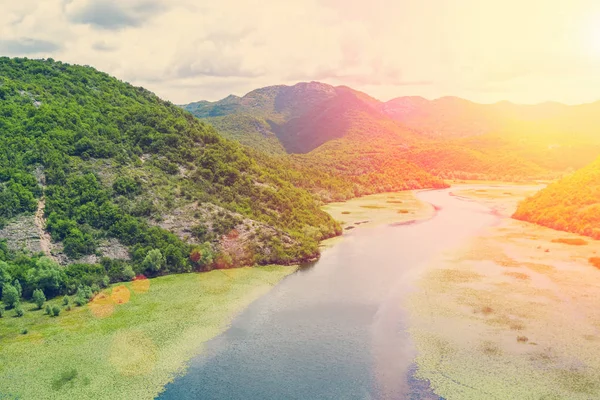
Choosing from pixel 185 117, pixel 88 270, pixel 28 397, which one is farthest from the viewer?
pixel 185 117

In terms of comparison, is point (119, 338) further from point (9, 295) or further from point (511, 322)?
point (511, 322)

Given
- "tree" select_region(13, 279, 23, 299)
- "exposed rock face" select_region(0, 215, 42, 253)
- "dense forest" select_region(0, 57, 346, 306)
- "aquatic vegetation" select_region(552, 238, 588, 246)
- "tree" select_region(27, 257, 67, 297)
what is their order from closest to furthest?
"tree" select_region(13, 279, 23, 299)
"tree" select_region(27, 257, 67, 297)
"exposed rock face" select_region(0, 215, 42, 253)
"dense forest" select_region(0, 57, 346, 306)
"aquatic vegetation" select_region(552, 238, 588, 246)

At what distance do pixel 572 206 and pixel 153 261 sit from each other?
91.1m

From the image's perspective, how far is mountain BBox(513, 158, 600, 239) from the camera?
9062 centimetres

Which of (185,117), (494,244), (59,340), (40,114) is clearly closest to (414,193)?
(494,244)

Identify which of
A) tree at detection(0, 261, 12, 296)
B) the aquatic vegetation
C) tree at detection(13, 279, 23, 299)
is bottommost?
the aquatic vegetation

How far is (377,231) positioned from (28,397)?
268 ft

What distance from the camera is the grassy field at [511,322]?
→ 37844mm

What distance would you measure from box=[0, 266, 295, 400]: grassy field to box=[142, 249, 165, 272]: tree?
1.93 metres

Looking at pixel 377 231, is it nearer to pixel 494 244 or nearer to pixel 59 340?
pixel 494 244

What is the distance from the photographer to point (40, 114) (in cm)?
7581

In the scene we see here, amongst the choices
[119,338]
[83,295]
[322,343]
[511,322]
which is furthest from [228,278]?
[511,322]

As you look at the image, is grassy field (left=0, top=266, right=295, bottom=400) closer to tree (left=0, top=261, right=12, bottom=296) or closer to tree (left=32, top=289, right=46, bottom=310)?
tree (left=32, top=289, right=46, bottom=310)

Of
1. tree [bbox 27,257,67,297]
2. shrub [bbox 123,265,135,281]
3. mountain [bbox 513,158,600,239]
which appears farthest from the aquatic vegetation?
tree [bbox 27,257,67,297]
